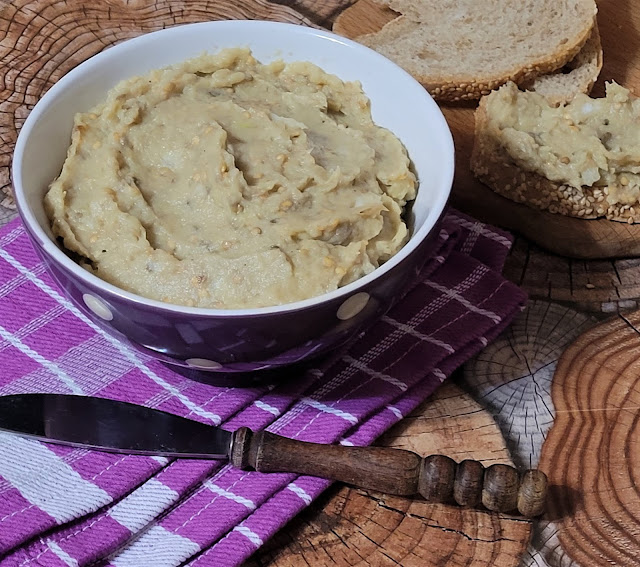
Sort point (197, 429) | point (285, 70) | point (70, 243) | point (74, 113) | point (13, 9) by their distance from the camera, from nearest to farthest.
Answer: point (70, 243) < point (197, 429) < point (74, 113) < point (285, 70) < point (13, 9)

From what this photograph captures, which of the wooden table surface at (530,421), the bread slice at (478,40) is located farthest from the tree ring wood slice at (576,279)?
the bread slice at (478,40)

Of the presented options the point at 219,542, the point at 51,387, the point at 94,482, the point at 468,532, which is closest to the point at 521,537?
the point at 468,532

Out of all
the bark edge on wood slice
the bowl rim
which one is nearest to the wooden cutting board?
the bowl rim

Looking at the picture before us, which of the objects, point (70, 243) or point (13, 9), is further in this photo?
point (13, 9)

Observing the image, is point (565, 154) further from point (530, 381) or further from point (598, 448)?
point (598, 448)

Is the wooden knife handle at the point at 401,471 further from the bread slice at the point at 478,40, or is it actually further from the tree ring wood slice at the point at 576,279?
the bread slice at the point at 478,40

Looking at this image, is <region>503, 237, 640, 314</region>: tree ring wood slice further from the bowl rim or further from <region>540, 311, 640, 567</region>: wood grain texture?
the bowl rim

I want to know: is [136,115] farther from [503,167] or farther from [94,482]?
[503,167]
